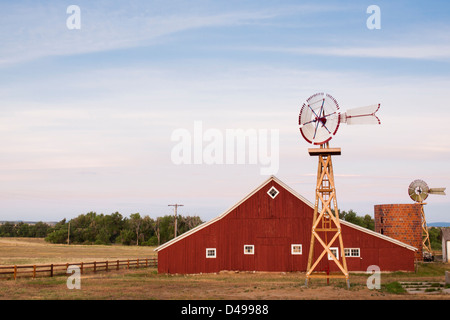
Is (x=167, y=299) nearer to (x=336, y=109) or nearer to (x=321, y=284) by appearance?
(x=321, y=284)

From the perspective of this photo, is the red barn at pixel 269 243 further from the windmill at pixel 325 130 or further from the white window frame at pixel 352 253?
the windmill at pixel 325 130

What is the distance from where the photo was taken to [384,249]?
37000 millimetres

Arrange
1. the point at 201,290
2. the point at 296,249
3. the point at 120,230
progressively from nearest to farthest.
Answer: the point at 201,290, the point at 296,249, the point at 120,230

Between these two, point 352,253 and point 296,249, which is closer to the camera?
point 352,253

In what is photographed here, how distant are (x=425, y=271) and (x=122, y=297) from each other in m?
26.4

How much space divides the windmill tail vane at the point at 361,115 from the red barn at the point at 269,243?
36.4ft

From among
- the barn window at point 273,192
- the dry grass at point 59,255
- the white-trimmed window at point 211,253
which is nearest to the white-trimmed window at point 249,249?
the white-trimmed window at point 211,253

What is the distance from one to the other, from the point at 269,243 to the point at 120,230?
9959 cm

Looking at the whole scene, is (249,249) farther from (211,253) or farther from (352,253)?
(352,253)

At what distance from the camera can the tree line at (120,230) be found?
124 meters

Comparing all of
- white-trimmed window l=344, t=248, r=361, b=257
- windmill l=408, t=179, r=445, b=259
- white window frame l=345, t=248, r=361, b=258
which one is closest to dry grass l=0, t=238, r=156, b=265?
white window frame l=345, t=248, r=361, b=258

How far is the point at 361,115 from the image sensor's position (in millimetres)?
27844

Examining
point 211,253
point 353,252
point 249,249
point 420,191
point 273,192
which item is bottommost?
point 211,253

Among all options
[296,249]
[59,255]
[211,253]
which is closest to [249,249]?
[211,253]
